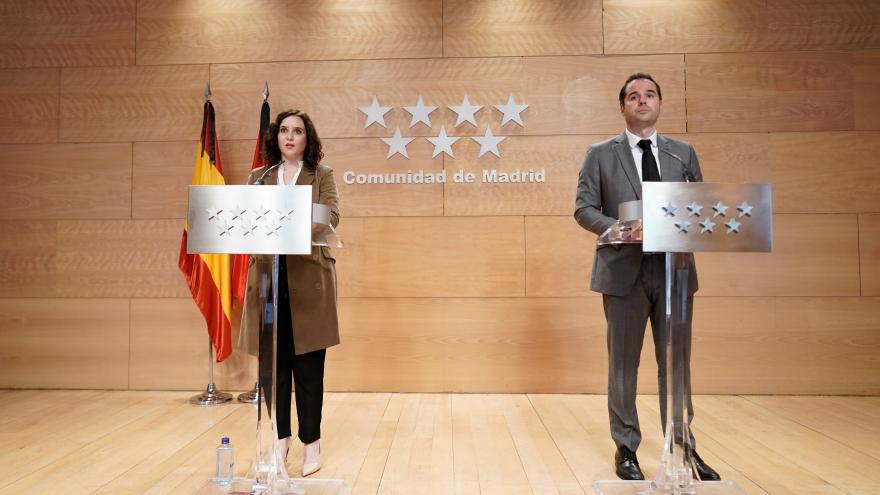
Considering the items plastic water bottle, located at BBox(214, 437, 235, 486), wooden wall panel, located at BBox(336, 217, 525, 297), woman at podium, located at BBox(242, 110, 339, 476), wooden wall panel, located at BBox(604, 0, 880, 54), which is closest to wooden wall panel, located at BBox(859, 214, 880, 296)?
wooden wall panel, located at BBox(604, 0, 880, 54)

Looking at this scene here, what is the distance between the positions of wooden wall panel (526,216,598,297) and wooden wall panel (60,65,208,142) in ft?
→ 8.11

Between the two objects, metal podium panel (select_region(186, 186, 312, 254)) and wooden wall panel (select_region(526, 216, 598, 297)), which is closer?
metal podium panel (select_region(186, 186, 312, 254))

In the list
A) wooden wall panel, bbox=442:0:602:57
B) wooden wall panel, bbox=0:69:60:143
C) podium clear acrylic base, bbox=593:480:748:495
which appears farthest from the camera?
wooden wall panel, bbox=0:69:60:143

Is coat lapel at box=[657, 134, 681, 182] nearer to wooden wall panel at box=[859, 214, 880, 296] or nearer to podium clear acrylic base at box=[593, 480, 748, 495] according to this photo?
podium clear acrylic base at box=[593, 480, 748, 495]

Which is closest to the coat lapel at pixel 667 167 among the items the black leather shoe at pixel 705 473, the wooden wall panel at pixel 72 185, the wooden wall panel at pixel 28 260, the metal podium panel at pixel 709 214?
the metal podium panel at pixel 709 214

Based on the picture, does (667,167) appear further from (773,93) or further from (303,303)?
(773,93)

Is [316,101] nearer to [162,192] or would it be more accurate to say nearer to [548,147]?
[162,192]

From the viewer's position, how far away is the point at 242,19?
12.9ft

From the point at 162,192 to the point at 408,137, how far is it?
1751mm

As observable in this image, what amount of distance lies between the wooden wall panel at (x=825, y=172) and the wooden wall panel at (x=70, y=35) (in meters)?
4.54

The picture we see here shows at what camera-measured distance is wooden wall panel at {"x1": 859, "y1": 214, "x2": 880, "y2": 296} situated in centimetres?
364

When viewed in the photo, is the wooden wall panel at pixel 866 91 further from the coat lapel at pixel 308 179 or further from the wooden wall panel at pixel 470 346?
the coat lapel at pixel 308 179

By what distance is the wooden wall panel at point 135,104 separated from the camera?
3.89m

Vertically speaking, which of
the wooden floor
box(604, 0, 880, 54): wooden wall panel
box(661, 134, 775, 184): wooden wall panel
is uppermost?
box(604, 0, 880, 54): wooden wall panel
